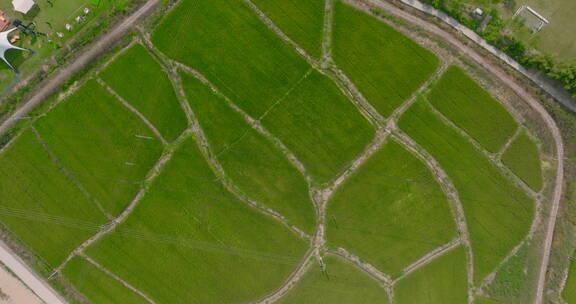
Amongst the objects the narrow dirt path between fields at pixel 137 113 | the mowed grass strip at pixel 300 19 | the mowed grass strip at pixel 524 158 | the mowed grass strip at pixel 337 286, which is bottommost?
the mowed grass strip at pixel 337 286

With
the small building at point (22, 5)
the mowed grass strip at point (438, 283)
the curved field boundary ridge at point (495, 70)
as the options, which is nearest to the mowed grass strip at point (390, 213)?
the mowed grass strip at point (438, 283)

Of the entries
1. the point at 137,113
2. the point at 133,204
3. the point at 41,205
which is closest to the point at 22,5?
the point at 137,113

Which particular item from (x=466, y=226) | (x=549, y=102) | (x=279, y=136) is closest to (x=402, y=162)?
(x=466, y=226)

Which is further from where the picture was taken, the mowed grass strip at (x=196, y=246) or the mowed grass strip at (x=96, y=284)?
the mowed grass strip at (x=96, y=284)

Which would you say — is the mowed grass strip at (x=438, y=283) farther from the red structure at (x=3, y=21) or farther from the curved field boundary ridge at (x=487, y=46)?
the red structure at (x=3, y=21)

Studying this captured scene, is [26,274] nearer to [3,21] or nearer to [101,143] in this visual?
[101,143]

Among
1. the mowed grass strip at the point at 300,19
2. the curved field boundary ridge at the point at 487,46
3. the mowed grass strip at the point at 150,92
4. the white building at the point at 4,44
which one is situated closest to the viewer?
the white building at the point at 4,44

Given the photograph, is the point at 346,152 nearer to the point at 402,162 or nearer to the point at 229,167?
the point at 402,162

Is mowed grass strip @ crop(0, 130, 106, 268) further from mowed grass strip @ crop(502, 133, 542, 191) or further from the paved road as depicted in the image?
mowed grass strip @ crop(502, 133, 542, 191)
